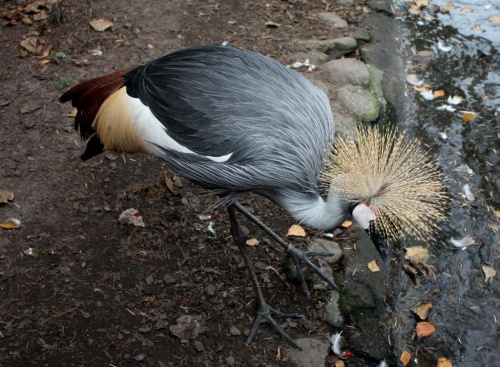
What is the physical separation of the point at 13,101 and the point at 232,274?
167 cm

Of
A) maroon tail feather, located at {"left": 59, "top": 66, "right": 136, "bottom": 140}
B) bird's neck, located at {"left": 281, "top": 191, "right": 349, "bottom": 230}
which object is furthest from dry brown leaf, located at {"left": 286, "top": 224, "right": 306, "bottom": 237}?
maroon tail feather, located at {"left": 59, "top": 66, "right": 136, "bottom": 140}

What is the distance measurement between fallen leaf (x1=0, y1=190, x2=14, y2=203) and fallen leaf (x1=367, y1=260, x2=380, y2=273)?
170 cm

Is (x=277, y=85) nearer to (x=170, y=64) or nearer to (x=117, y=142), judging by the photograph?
(x=170, y=64)

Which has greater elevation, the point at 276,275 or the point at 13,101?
the point at 13,101

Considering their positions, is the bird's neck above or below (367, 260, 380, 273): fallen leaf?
above

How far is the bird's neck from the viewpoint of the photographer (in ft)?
6.70

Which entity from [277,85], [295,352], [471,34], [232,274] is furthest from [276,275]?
[471,34]

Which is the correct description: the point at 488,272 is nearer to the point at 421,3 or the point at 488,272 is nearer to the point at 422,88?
the point at 422,88

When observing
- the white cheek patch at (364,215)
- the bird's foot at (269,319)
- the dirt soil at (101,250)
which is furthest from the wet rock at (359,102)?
the bird's foot at (269,319)

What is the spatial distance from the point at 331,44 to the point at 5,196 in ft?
7.59

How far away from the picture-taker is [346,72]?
335 centimetres

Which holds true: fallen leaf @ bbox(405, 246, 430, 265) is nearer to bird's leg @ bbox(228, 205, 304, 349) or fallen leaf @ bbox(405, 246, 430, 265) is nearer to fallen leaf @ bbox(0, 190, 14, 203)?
bird's leg @ bbox(228, 205, 304, 349)

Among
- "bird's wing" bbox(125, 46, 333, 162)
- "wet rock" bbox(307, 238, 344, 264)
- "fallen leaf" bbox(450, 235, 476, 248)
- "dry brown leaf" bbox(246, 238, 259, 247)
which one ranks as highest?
"bird's wing" bbox(125, 46, 333, 162)

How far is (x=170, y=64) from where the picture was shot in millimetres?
2182
